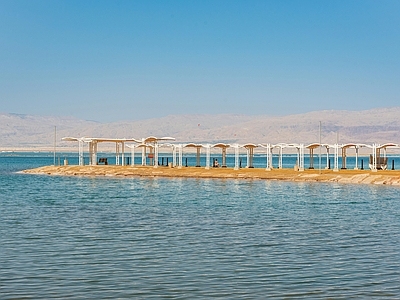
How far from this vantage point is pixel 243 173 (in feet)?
204

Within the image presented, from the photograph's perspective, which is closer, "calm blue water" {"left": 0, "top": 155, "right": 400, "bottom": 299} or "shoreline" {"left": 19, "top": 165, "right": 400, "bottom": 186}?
"calm blue water" {"left": 0, "top": 155, "right": 400, "bottom": 299}

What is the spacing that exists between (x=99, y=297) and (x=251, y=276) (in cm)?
364

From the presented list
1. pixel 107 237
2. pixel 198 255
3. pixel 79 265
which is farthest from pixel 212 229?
pixel 79 265

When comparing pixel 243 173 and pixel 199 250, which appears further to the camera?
pixel 243 173

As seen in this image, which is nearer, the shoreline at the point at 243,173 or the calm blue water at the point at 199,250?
the calm blue water at the point at 199,250

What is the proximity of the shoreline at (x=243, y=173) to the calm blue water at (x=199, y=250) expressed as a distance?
63.3 feet

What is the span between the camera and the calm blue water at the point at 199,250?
47.3ft

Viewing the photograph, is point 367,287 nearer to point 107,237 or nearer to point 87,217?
point 107,237

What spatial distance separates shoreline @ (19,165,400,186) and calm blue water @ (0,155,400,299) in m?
19.3

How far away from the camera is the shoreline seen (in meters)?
53.6

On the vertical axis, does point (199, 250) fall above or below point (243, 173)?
below

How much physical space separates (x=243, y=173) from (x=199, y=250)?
4351 cm

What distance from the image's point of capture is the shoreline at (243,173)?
176 ft

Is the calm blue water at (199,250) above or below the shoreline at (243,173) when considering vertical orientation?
below
